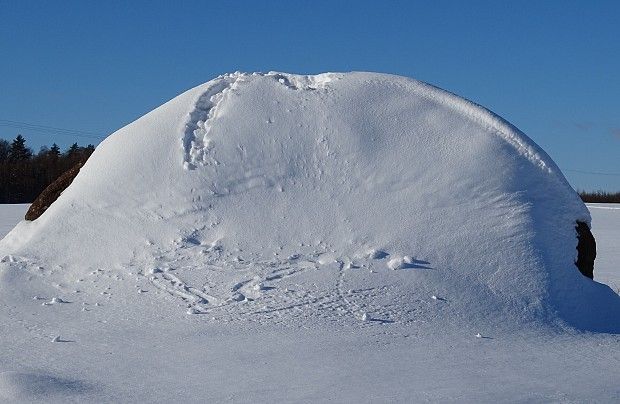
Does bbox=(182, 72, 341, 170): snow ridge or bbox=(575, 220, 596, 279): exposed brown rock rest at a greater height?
bbox=(182, 72, 341, 170): snow ridge

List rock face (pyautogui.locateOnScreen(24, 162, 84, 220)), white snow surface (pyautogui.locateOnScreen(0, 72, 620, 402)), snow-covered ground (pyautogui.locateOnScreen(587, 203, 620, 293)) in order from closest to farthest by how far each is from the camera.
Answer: white snow surface (pyautogui.locateOnScreen(0, 72, 620, 402)), rock face (pyautogui.locateOnScreen(24, 162, 84, 220)), snow-covered ground (pyautogui.locateOnScreen(587, 203, 620, 293))

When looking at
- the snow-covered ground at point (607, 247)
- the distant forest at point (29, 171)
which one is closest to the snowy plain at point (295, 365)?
the snow-covered ground at point (607, 247)

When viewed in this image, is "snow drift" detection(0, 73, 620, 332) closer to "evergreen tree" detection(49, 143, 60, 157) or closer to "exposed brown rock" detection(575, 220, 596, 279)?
"exposed brown rock" detection(575, 220, 596, 279)

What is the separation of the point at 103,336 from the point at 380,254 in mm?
2275

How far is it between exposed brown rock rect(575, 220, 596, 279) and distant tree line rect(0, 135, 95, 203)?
1479 inches

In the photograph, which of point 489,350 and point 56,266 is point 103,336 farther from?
point 489,350

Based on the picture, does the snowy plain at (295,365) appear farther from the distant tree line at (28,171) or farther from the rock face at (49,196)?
the distant tree line at (28,171)

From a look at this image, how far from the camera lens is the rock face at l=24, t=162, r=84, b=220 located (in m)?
7.59

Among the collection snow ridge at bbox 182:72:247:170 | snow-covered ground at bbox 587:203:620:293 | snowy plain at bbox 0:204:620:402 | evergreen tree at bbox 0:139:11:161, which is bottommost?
snowy plain at bbox 0:204:620:402

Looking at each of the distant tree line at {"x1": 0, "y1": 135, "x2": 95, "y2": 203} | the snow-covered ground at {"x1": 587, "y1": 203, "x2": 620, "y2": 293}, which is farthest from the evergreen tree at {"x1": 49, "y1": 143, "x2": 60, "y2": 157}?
the snow-covered ground at {"x1": 587, "y1": 203, "x2": 620, "y2": 293}

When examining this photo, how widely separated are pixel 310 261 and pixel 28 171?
51.0m

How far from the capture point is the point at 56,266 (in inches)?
251

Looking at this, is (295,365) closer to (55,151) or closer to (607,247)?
(607,247)

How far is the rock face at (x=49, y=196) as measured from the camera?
Result: 299 inches
